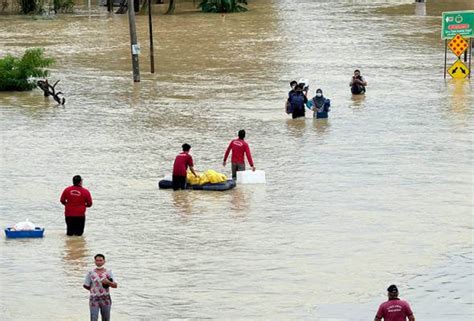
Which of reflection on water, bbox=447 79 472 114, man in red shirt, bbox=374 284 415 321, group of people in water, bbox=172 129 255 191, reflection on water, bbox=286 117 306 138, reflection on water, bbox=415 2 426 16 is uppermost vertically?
man in red shirt, bbox=374 284 415 321

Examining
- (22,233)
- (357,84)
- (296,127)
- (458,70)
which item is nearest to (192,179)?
(22,233)

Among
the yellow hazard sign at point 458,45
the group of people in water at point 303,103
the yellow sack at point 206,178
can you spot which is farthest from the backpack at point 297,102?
the yellow hazard sign at point 458,45

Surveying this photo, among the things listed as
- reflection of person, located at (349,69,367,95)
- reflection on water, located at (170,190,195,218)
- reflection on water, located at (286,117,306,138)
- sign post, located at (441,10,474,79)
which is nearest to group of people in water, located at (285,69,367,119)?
reflection on water, located at (286,117,306,138)

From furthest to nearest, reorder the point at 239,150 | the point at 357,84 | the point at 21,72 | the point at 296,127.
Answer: the point at 21,72 < the point at 357,84 < the point at 296,127 < the point at 239,150

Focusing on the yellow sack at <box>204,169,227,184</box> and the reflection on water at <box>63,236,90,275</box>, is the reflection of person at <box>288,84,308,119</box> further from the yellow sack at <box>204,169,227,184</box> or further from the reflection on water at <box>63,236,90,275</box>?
the reflection on water at <box>63,236,90,275</box>

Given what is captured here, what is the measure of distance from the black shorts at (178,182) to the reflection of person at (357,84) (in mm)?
17389

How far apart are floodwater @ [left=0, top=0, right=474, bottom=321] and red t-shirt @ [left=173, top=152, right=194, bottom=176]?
2.34 ft

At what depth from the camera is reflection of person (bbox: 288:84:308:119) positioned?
1633 inches

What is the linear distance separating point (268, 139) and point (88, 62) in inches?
925

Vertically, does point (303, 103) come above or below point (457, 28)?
below

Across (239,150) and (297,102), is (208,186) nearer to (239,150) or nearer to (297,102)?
(239,150)

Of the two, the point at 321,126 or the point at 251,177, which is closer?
the point at 251,177

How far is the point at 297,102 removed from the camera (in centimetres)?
4172

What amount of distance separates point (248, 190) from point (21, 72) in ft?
70.3
